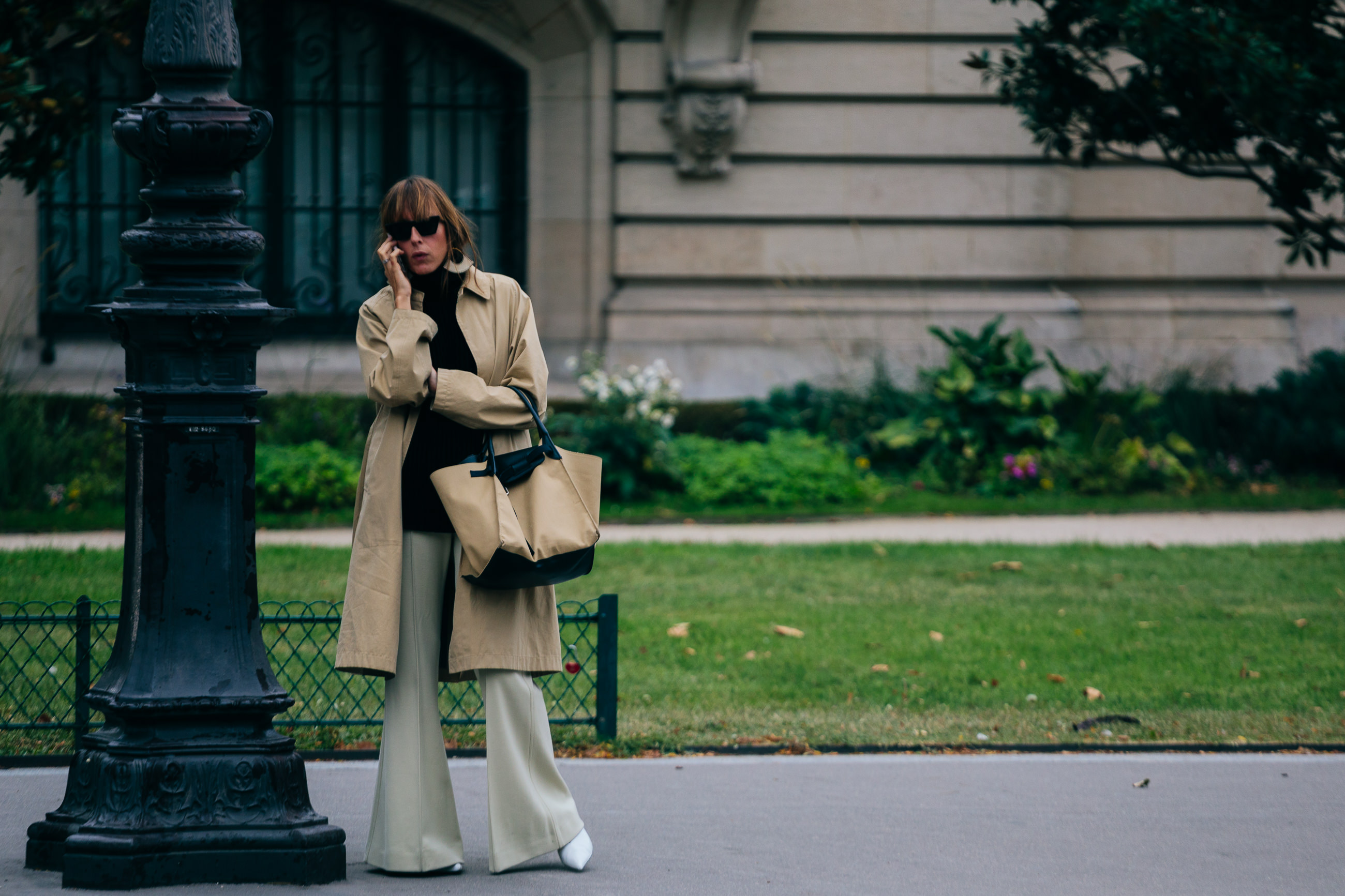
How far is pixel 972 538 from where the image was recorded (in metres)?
10.7

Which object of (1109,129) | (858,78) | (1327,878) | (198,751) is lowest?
(1327,878)

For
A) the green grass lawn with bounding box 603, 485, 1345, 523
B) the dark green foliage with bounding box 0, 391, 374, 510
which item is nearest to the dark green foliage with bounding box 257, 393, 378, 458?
the dark green foliage with bounding box 0, 391, 374, 510

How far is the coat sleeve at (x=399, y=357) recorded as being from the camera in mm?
4250

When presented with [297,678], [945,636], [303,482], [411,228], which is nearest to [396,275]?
[411,228]

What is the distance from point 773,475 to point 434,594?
814 cm

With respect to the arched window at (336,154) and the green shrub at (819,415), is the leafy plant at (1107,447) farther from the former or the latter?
the arched window at (336,154)

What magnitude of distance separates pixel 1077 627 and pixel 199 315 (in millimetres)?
5388

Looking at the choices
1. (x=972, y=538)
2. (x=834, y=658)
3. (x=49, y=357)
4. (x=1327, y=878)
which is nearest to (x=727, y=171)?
(x=972, y=538)

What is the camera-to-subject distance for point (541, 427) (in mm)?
4445

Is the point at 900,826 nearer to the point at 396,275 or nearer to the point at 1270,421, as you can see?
the point at 396,275

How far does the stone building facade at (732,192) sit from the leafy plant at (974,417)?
0.85 m

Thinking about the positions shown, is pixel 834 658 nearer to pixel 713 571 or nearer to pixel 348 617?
pixel 713 571

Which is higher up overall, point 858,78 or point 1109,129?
point 858,78

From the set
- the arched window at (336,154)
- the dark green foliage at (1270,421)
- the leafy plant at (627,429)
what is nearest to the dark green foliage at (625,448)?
the leafy plant at (627,429)
